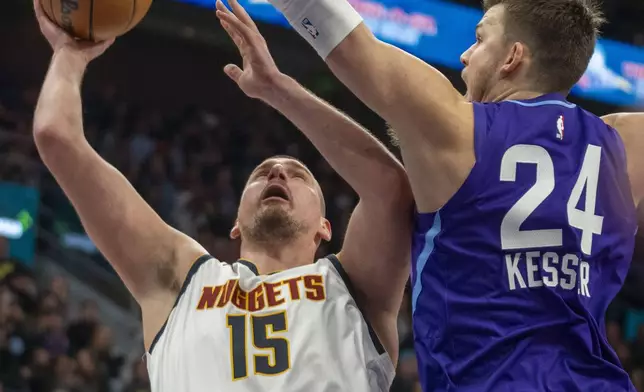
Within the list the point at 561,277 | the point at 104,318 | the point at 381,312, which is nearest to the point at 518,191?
the point at 561,277

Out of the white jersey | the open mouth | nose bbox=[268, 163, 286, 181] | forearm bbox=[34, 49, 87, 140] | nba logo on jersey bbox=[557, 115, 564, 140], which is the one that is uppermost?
nba logo on jersey bbox=[557, 115, 564, 140]

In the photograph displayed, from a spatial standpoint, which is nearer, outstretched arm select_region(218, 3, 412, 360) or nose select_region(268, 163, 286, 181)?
A: outstretched arm select_region(218, 3, 412, 360)

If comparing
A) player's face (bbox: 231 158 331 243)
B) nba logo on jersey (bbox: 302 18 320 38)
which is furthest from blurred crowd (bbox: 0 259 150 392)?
nba logo on jersey (bbox: 302 18 320 38)

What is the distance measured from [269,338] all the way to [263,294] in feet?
0.60

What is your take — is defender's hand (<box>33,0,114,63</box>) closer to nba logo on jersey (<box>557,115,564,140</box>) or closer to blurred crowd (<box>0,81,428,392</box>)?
nba logo on jersey (<box>557,115,564,140</box>)

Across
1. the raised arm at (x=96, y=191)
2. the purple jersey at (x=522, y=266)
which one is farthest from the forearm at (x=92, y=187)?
the purple jersey at (x=522, y=266)

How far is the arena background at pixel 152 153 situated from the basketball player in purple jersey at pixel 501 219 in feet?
20.8

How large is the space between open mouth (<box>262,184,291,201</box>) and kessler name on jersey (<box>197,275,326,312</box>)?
381 millimetres

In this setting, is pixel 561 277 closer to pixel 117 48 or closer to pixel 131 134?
pixel 131 134

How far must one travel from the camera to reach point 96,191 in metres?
3.13

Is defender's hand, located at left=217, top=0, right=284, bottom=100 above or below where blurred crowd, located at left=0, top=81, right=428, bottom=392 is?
above

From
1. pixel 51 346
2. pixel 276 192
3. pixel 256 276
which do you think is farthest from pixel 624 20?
pixel 256 276

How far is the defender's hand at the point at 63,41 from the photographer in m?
3.15

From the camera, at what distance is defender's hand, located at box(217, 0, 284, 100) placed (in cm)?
268
